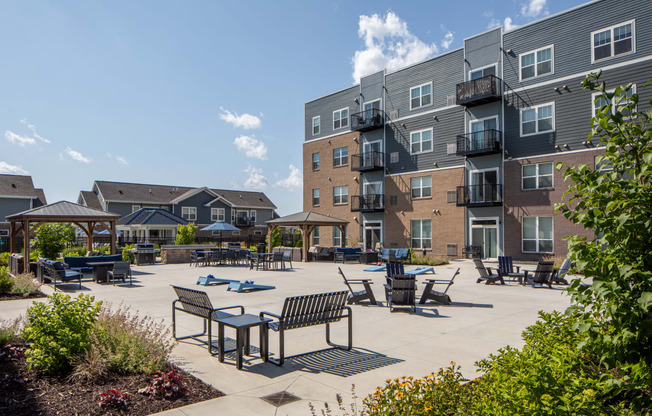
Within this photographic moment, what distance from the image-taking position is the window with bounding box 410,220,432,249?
31.9 m

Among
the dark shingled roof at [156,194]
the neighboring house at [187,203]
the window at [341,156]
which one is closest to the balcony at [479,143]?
the window at [341,156]

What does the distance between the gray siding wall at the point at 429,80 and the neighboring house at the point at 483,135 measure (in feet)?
0.25

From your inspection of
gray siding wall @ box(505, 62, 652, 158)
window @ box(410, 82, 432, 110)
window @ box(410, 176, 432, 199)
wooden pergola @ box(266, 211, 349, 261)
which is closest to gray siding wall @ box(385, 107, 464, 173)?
window @ box(410, 176, 432, 199)

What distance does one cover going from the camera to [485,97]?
27.8 m

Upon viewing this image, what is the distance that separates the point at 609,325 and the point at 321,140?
37555 millimetres

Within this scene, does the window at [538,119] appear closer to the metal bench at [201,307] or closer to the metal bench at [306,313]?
the metal bench at [306,313]

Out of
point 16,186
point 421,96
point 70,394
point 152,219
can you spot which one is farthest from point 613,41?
point 16,186

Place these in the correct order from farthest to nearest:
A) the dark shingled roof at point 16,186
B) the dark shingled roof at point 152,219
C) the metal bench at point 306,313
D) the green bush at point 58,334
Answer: the dark shingled roof at point 16,186 → the dark shingled roof at point 152,219 → the metal bench at point 306,313 → the green bush at point 58,334

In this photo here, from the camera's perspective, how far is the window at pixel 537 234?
1018 inches

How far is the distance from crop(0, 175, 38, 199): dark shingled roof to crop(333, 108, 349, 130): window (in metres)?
34.6

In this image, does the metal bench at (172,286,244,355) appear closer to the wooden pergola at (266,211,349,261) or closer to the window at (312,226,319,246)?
the wooden pergola at (266,211,349,261)

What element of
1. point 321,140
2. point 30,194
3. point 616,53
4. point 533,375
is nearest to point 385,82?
point 321,140

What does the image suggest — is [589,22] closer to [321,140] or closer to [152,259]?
[321,140]

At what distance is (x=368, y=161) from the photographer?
35.7m
